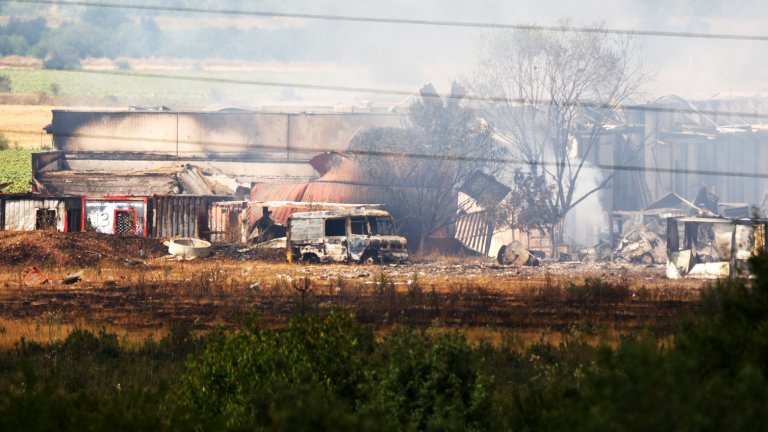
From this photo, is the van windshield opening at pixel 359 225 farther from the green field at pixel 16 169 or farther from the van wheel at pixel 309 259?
the green field at pixel 16 169

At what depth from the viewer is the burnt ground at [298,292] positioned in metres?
19.2

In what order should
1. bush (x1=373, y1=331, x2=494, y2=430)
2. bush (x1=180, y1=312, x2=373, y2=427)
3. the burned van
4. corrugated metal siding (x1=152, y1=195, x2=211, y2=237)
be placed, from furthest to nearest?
corrugated metal siding (x1=152, y1=195, x2=211, y2=237) < the burned van < bush (x1=180, y1=312, x2=373, y2=427) < bush (x1=373, y1=331, x2=494, y2=430)

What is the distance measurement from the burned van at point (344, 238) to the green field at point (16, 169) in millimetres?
29152

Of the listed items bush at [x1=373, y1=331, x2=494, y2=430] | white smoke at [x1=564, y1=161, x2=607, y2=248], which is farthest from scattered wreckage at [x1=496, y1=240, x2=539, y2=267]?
bush at [x1=373, y1=331, x2=494, y2=430]

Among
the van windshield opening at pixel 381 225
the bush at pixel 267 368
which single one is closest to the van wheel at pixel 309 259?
the van windshield opening at pixel 381 225

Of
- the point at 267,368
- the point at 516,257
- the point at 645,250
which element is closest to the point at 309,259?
the point at 516,257

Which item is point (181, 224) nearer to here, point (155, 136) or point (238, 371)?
point (155, 136)

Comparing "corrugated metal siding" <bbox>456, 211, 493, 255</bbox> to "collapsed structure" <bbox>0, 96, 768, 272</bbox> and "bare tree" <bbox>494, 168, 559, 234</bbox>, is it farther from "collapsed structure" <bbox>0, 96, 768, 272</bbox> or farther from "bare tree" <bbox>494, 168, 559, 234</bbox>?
"bare tree" <bbox>494, 168, 559, 234</bbox>

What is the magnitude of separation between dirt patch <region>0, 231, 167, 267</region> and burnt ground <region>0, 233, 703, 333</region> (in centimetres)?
4

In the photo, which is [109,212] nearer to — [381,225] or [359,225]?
[359,225]

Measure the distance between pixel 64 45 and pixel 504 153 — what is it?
329 ft

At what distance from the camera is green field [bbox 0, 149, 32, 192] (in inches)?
2345

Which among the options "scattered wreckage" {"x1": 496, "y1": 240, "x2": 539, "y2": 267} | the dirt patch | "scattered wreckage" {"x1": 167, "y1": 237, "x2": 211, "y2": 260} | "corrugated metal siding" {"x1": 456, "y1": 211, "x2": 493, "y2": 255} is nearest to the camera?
the dirt patch

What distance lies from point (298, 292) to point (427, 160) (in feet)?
81.5
